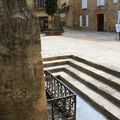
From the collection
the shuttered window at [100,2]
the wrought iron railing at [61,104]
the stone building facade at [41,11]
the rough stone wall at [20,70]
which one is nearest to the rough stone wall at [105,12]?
the shuttered window at [100,2]

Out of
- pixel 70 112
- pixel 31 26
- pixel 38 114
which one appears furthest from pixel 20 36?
pixel 70 112

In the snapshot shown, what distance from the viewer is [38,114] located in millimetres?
2795

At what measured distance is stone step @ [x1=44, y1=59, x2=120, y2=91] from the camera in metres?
5.16

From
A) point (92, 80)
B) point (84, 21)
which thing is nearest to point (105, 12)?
point (84, 21)

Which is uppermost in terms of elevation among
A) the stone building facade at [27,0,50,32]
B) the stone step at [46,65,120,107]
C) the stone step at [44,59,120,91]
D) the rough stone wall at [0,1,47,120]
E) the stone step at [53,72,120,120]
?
the stone building facade at [27,0,50,32]

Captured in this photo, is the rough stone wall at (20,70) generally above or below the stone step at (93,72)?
above

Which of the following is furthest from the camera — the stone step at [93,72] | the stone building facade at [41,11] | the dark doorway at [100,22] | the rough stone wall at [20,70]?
the stone building facade at [41,11]

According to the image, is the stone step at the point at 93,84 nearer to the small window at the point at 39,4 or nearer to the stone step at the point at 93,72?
the stone step at the point at 93,72

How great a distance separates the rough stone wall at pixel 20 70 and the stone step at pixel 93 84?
2.24 meters

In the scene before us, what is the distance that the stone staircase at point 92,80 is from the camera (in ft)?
14.9

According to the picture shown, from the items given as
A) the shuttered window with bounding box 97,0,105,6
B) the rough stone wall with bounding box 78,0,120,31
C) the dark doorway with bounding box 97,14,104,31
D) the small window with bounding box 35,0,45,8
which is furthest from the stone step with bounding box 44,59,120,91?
the small window with bounding box 35,0,45,8

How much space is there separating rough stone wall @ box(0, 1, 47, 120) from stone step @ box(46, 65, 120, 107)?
224 centimetres

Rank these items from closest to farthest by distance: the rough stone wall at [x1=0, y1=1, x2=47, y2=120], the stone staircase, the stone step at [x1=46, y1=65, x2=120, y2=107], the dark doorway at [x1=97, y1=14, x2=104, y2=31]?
the rough stone wall at [x1=0, y1=1, x2=47, y2=120], the stone staircase, the stone step at [x1=46, y1=65, x2=120, y2=107], the dark doorway at [x1=97, y1=14, x2=104, y2=31]

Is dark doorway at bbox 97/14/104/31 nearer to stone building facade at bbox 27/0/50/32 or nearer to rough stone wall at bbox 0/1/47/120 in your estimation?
stone building facade at bbox 27/0/50/32
